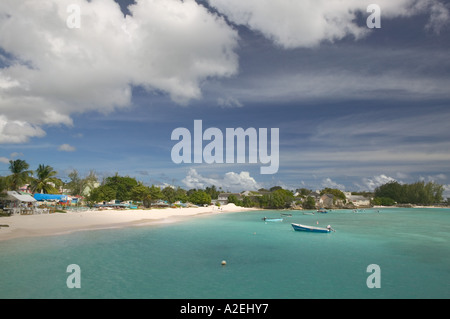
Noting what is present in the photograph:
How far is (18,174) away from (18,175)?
31cm

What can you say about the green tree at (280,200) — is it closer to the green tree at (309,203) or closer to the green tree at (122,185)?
the green tree at (309,203)

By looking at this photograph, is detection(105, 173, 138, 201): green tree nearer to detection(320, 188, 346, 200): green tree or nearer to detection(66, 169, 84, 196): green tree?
detection(66, 169, 84, 196): green tree

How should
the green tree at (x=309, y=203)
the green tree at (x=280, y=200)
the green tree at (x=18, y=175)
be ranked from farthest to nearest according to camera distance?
1. the green tree at (x=309, y=203)
2. the green tree at (x=280, y=200)
3. the green tree at (x=18, y=175)

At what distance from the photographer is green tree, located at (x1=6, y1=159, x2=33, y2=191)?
57.7 meters

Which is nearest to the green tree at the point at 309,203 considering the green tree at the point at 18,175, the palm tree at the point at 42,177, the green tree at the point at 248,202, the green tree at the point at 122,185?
the green tree at the point at 248,202

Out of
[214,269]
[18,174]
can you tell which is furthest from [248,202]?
[214,269]

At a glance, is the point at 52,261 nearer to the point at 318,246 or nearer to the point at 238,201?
the point at 318,246

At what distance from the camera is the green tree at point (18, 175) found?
189 feet

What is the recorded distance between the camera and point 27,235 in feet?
104

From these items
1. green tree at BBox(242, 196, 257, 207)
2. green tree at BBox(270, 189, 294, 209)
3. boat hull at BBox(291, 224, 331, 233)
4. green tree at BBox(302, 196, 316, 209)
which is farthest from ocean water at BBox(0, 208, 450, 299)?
green tree at BBox(302, 196, 316, 209)

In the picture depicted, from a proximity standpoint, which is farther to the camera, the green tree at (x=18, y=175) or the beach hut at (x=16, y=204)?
the green tree at (x=18, y=175)

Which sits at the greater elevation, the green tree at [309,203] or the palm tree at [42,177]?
the palm tree at [42,177]
